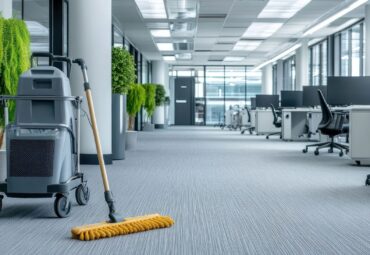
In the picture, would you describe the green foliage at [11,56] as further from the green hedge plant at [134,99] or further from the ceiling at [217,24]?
the ceiling at [217,24]

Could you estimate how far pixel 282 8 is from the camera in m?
12.2

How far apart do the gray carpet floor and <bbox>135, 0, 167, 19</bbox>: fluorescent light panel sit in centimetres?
575

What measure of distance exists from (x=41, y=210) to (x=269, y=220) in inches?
56.0

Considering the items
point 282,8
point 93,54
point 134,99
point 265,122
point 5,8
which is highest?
point 282,8

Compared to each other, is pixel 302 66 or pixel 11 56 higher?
pixel 302 66

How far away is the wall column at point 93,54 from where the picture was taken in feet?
22.1

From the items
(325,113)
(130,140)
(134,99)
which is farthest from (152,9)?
(325,113)

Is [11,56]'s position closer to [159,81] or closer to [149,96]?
[149,96]

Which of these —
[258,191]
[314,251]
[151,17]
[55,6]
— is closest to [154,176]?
[258,191]

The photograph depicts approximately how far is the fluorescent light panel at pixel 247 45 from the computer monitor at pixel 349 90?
1011 centimetres

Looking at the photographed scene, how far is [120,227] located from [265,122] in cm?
1273

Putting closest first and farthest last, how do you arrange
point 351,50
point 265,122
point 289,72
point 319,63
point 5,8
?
point 5,8, point 351,50, point 265,122, point 319,63, point 289,72

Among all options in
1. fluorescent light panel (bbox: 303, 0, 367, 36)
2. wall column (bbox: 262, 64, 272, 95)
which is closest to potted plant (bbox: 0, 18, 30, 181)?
fluorescent light panel (bbox: 303, 0, 367, 36)

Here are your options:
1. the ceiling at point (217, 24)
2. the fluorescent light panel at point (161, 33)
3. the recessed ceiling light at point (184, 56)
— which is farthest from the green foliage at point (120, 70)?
the recessed ceiling light at point (184, 56)
